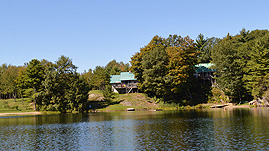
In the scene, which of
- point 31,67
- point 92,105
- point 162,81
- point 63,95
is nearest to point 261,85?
point 162,81

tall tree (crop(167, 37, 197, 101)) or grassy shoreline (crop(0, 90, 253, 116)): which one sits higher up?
tall tree (crop(167, 37, 197, 101))

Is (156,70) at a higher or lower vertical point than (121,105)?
higher

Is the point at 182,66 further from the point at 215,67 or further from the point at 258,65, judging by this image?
the point at 258,65

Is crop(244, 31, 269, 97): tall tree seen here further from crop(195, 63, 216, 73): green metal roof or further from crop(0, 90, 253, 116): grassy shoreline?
crop(195, 63, 216, 73): green metal roof

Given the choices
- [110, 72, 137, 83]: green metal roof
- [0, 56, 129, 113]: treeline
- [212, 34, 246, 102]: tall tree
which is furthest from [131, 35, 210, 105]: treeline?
[0, 56, 129, 113]: treeline

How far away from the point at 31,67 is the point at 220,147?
260ft

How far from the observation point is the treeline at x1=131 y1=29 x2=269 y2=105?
82.5m

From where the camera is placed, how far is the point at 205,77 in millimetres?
108625

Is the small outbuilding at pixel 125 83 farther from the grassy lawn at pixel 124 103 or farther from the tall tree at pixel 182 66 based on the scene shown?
the tall tree at pixel 182 66

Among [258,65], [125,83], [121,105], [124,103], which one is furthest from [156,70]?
[258,65]

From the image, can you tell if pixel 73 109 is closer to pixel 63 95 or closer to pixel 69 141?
pixel 63 95

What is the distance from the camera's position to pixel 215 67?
93875 millimetres

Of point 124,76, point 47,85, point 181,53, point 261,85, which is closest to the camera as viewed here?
point 261,85

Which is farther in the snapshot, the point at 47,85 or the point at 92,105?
the point at 92,105
